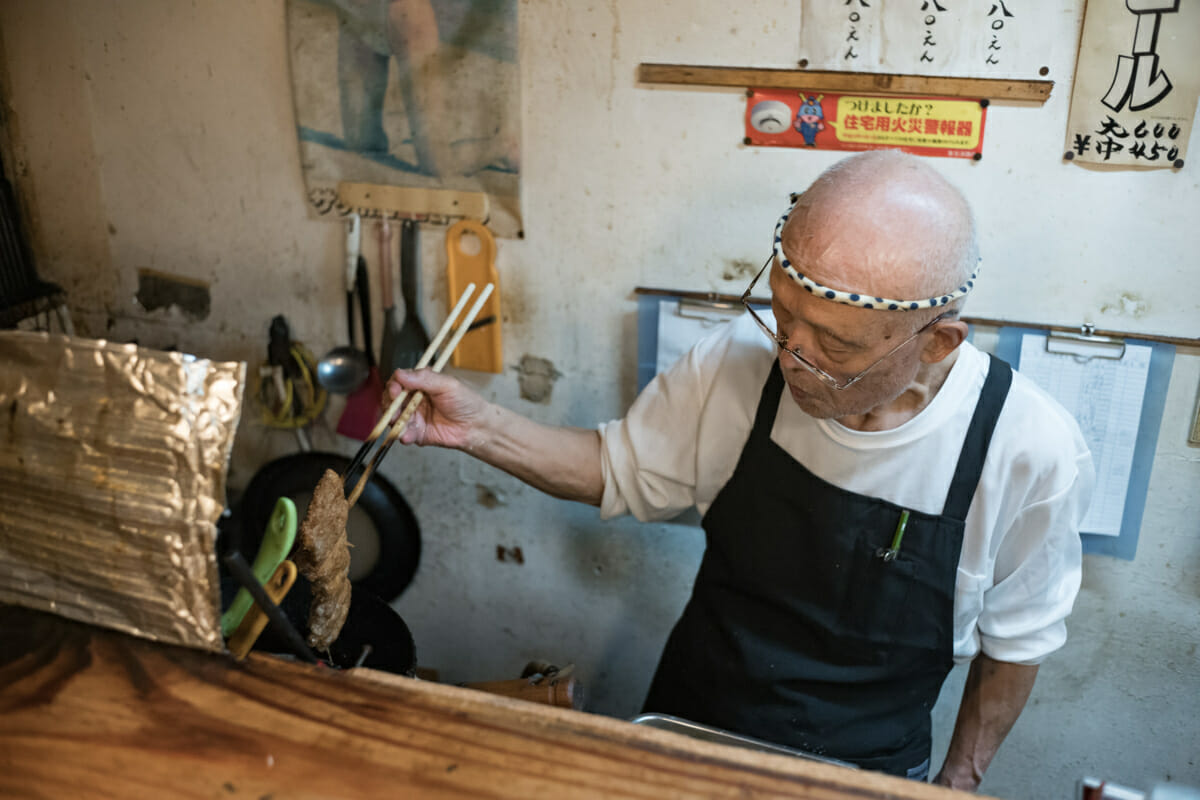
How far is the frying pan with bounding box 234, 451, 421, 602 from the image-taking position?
8.29 feet

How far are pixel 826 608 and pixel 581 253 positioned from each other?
101 centimetres

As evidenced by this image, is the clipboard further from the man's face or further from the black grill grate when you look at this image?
the black grill grate

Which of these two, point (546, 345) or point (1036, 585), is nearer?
point (1036, 585)

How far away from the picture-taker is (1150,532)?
204cm

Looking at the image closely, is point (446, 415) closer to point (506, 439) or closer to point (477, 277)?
point (506, 439)

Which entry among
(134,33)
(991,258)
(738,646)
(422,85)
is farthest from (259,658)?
(134,33)

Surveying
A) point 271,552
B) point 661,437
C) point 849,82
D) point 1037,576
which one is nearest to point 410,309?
point 661,437

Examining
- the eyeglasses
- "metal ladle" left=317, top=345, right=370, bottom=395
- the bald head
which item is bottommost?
"metal ladle" left=317, top=345, right=370, bottom=395

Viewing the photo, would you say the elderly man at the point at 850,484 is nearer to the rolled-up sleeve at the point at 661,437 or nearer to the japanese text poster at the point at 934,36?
the rolled-up sleeve at the point at 661,437

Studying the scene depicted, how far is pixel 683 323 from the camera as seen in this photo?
2.12 m

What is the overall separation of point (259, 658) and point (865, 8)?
1.61 m

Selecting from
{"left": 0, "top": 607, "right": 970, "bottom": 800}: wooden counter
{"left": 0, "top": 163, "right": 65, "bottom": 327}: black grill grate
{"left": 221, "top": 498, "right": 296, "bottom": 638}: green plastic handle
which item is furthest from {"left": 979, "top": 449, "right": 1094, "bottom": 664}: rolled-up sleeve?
{"left": 0, "top": 163, "right": 65, "bottom": 327}: black grill grate

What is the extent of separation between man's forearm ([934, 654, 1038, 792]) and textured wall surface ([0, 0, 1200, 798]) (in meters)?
0.59

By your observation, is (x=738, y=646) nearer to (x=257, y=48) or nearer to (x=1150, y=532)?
(x=1150, y=532)
